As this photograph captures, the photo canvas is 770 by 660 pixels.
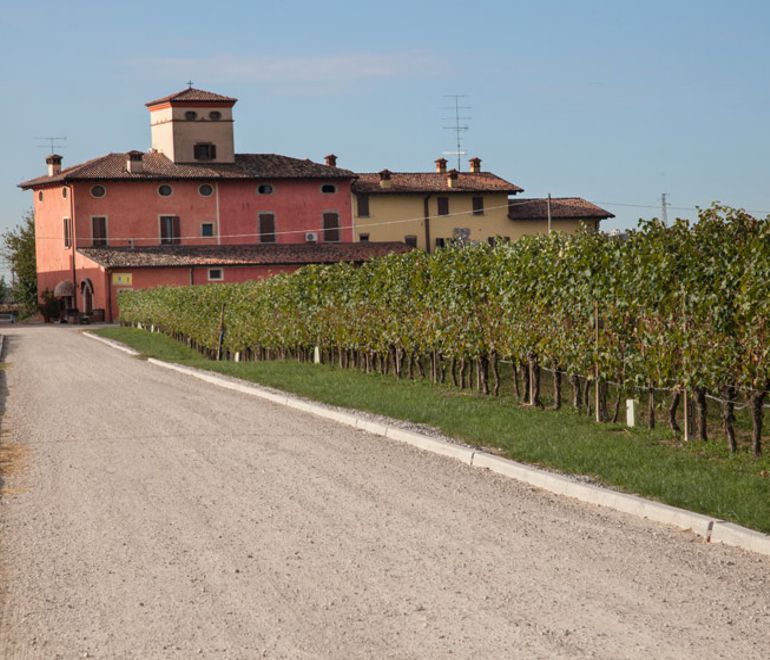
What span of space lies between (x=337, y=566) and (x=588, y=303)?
8552mm

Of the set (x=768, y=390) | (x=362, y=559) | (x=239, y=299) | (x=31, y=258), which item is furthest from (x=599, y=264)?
(x=31, y=258)

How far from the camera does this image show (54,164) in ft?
264

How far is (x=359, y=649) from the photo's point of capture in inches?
224

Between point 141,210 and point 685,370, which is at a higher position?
point 141,210

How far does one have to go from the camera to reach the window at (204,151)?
79688mm

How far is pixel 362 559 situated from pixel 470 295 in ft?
39.4

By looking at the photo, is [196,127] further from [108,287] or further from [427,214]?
[427,214]

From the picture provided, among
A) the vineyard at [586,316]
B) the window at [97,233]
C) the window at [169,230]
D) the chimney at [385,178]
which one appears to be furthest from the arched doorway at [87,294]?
the vineyard at [586,316]

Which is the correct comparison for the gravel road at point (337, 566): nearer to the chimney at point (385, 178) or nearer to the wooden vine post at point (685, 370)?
the wooden vine post at point (685, 370)

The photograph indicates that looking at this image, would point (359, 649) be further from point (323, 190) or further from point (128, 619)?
point (323, 190)

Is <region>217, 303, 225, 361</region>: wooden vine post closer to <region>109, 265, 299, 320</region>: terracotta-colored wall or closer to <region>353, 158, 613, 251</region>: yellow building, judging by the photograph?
<region>109, 265, 299, 320</region>: terracotta-colored wall

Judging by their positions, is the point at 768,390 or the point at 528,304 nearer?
the point at 768,390

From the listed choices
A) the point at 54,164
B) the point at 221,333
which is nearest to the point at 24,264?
the point at 54,164

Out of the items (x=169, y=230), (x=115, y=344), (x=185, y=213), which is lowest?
(x=115, y=344)
